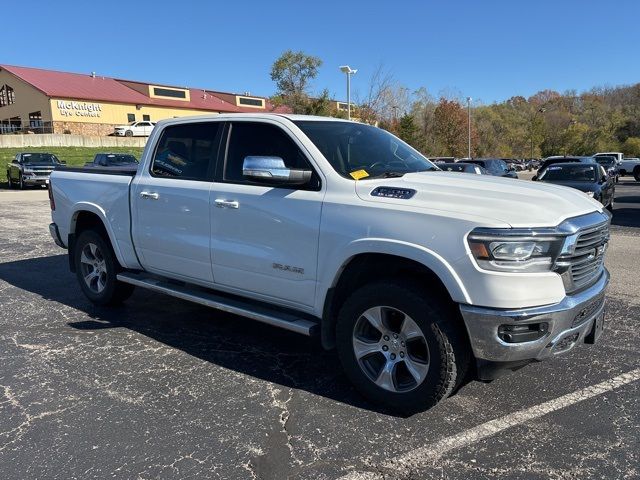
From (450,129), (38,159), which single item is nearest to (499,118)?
(450,129)

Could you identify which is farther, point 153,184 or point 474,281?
point 153,184

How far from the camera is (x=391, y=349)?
3.53 meters

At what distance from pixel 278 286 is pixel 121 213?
2231mm

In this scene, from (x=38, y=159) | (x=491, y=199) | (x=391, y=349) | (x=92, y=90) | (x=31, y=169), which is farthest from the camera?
(x=92, y=90)

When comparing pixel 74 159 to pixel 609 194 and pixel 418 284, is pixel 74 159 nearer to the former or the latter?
pixel 609 194

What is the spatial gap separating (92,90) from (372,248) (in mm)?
55152

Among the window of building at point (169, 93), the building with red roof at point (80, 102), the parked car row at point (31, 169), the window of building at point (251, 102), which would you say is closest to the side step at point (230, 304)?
the parked car row at point (31, 169)

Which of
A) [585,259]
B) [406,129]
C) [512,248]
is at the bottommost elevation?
[585,259]

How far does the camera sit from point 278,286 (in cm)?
401

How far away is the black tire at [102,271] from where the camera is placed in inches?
223

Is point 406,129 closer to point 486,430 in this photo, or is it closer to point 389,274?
point 389,274

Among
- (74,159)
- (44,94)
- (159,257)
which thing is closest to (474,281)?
(159,257)

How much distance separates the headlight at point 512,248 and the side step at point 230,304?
133 cm

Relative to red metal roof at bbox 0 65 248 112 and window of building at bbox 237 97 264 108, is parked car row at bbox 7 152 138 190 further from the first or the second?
window of building at bbox 237 97 264 108
